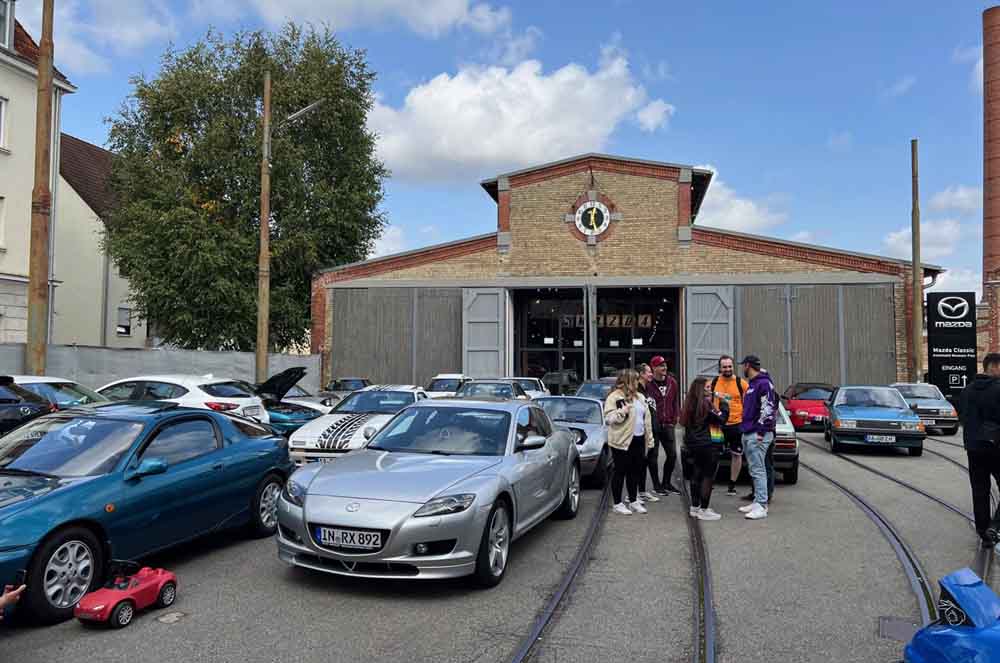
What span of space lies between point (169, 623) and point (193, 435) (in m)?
2.12

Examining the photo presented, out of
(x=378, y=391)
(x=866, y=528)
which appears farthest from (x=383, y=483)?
(x=378, y=391)

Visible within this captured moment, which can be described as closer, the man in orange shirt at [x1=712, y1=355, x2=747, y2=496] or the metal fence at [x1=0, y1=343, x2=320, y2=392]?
the man in orange shirt at [x1=712, y1=355, x2=747, y2=496]

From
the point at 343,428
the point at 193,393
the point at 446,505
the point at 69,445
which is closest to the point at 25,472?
the point at 69,445

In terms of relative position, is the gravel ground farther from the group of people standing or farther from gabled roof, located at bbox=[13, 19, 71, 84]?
gabled roof, located at bbox=[13, 19, 71, 84]

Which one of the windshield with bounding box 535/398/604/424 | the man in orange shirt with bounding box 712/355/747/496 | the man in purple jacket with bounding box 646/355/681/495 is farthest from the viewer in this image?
the windshield with bounding box 535/398/604/424

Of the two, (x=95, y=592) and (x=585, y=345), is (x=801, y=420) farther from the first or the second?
(x=95, y=592)

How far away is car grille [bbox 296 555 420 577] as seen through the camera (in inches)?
208

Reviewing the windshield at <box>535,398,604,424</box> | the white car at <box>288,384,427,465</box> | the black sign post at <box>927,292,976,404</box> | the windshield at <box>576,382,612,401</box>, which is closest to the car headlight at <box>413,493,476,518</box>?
the white car at <box>288,384,427,465</box>

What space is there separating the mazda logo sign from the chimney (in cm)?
1451

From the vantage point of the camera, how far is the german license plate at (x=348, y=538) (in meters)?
5.26

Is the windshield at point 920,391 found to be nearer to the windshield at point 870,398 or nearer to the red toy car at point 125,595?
the windshield at point 870,398

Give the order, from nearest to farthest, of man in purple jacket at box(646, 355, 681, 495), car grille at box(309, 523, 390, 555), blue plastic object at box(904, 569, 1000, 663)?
blue plastic object at box(904, 569, 1000, 663) < car grille at box(309, 523, 390, 555) < man in purple jacket at box(646, 355, 681, 495)

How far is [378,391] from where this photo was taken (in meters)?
13.1

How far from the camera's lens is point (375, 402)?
41.4 feet
